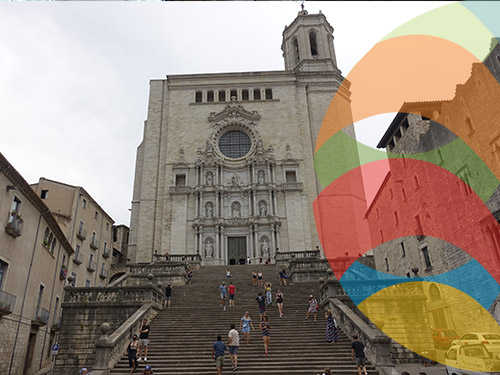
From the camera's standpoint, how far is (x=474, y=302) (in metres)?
18.0

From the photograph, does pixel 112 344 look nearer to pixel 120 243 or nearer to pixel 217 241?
pixel 217 241

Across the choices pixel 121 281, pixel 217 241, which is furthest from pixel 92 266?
pixel 121 281

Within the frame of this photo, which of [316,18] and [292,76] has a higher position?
[316,18]

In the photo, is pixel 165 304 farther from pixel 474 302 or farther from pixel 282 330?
pixel 474 302

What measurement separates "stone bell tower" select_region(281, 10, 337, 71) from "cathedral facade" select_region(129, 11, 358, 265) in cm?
24

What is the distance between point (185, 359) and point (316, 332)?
4818 mm

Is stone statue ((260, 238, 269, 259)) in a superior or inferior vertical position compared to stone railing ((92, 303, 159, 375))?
superior

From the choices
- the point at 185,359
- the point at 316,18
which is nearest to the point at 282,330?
the point at 185,359

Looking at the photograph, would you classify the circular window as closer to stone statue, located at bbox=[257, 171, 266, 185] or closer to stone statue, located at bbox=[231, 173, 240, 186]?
stone statue, located at bbox=[231, 173, 240, 186]

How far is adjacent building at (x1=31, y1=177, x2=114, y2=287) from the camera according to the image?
30.1 metres

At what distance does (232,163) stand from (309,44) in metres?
17.9

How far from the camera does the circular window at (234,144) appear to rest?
124 ft

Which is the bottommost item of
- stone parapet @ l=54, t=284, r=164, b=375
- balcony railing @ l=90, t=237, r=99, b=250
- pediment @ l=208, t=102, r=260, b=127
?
stone parapet @ l=54, t=284, r=164, b=375

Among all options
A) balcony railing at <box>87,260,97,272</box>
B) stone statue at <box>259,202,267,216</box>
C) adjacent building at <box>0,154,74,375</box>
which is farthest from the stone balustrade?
balcony railing at <box>87,260,97,272</box>
